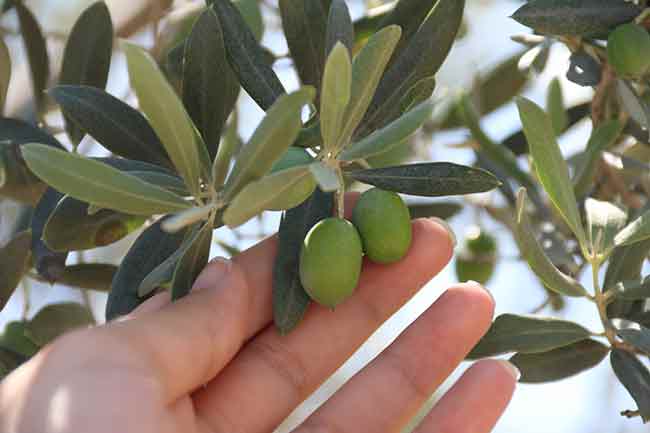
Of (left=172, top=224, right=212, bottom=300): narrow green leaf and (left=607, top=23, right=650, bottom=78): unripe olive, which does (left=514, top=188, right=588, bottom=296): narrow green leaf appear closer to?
(left=607, top=23, right=650, bottom=78): unripe olive

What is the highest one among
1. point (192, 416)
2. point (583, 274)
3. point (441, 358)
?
point (192, 416)

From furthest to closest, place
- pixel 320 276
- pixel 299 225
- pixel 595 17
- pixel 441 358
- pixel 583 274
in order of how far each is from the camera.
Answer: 1. pixel 583 274
2. pixel 441 358
3. pixel 595 17
4. pixel 299 225
5. pixel 320 276

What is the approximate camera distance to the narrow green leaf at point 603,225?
168 centimetres

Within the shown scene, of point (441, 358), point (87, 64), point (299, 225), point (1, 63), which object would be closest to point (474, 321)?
point (441, 358)

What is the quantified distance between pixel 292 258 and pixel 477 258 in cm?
95

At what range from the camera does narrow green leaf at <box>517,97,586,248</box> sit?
150 centimetres

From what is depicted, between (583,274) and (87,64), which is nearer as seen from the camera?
(87,64)

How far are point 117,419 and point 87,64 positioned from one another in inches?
30.8

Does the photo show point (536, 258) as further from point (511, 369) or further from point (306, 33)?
point (306, 33)

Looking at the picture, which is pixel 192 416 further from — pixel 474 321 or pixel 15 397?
pixel 474 321

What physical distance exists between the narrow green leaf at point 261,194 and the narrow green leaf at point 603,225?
668mm

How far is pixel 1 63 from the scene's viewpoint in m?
1.84

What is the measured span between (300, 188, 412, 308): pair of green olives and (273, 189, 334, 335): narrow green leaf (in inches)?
2.2

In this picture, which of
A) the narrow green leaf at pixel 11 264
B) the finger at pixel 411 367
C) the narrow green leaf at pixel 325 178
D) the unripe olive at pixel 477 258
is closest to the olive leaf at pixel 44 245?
the narrow green leaf at pixel 11 264
